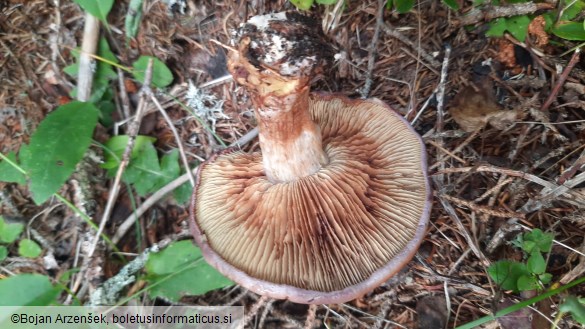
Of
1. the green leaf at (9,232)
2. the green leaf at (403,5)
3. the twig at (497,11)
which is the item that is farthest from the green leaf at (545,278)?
the green leaf at (9,232)

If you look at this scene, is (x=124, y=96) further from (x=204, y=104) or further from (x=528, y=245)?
(x=528, y=245)

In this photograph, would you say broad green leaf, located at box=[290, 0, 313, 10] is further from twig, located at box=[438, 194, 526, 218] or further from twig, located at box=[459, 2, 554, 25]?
twig, located at box=[438, 194, 526, 218]

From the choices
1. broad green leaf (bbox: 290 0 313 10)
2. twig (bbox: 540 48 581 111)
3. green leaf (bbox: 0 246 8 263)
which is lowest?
green leaf (bbox: 0 246 8 263)

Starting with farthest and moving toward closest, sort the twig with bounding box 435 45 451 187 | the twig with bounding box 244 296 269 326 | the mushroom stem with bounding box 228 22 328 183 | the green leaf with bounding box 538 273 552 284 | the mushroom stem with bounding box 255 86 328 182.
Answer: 1. the twig with bounding box 435 45 451 187
2. the twig with bounding box 244 296 269 326
3. the green leaf with bounding box 538 273 552 284
4. the mushroom stem with bounding box 255 86 328 182
5. the mushroom stem with bounding box 228 22 328 183

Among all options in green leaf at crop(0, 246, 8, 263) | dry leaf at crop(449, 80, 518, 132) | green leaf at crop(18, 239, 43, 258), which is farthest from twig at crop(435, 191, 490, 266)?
green leaf at crop(0, 246, 8, 263)

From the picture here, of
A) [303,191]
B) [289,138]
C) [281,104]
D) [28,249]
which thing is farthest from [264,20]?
[28,249]

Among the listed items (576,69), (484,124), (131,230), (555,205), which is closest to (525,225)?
(555,205)

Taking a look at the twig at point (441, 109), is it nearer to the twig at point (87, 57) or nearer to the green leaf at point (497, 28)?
the green leaf at point (497, 28)
